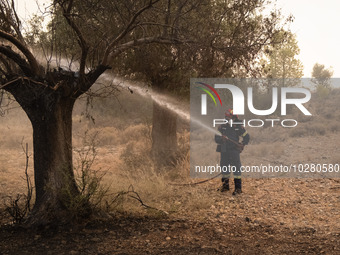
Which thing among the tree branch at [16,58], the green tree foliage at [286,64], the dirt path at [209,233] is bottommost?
the dirt path at [209,233]

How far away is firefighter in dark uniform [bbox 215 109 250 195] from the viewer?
→ 10344 millimetres

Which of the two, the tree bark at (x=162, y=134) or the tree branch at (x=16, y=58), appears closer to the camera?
the tree branch at (x=16, y=58)

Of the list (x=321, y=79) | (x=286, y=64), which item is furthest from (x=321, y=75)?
(x=286, y=64)

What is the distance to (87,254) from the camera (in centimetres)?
643

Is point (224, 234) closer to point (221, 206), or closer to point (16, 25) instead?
point (221, 206)

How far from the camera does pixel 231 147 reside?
10.4 metres

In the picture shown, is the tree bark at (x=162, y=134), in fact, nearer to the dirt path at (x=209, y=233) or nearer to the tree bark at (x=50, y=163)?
the dirt path at (x=209, y=233)

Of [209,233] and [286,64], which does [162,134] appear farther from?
[286,64]

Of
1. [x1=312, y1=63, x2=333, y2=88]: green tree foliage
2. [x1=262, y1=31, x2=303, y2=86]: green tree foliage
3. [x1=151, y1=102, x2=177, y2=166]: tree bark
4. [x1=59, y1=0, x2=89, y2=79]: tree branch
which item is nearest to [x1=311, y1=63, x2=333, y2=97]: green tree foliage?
[x1=312, y1=63, x2=333, y2=88]: green tree foliage

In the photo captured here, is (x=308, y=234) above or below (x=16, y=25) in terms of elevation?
below

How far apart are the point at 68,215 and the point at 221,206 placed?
3579 mm

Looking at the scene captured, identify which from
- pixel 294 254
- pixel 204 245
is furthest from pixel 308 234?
pixel 204 245

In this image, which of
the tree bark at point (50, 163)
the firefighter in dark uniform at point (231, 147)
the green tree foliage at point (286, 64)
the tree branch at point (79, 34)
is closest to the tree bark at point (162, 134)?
the firefighter in dark uniform at point (231, 147)

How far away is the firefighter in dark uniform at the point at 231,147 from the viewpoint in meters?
10.3
